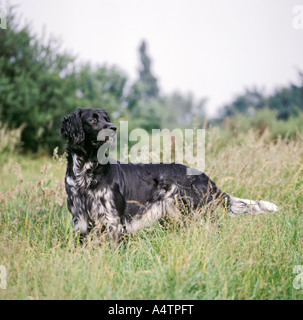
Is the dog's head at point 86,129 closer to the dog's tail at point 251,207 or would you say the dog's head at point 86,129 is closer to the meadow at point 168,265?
the meadow at point 168,265

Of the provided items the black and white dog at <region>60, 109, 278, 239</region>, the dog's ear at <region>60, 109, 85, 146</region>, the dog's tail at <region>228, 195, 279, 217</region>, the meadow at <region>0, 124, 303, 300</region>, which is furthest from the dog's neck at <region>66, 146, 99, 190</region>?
the dog's tail at <region>228, 195, 279, 217</region>

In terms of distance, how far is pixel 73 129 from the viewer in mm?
3717

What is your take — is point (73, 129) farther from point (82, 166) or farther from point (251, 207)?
point (251, 207)

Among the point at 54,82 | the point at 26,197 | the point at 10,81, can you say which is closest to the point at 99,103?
the point at 54,82

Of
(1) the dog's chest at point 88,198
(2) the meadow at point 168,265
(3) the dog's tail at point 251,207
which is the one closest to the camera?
(2) the meadow at point 168,265

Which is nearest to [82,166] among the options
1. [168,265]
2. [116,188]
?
[116,188]

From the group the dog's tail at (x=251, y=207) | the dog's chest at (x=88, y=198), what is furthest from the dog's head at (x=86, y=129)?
the dog's tail at (x=251, y=207)

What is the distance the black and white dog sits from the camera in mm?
3625

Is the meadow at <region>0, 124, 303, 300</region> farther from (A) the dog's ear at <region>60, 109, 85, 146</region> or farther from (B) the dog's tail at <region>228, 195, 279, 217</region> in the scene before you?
(A) the dog's ear at <region>60, 109, 85, 146</region>

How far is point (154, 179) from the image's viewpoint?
4.21 meters

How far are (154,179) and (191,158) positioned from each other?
1694 millimetres

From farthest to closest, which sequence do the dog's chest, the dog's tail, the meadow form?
1. the dog's tail
2. the dog's chest
3. the meadow

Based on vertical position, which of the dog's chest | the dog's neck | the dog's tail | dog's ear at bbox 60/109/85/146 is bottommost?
the dog's tail

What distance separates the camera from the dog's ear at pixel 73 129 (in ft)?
12.1
